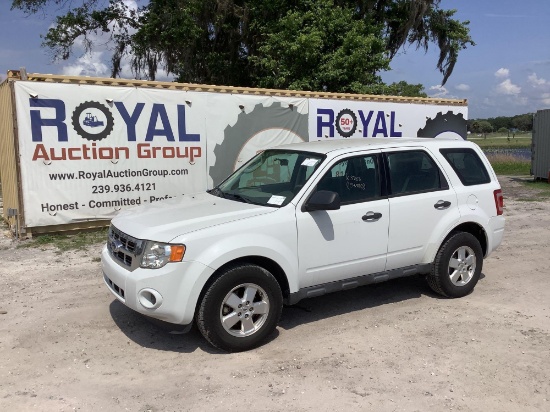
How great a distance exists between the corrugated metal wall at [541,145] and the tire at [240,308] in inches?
688

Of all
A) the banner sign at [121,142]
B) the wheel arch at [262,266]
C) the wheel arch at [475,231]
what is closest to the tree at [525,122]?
the banner sign at [121,142]

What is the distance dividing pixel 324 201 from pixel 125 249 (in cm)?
175

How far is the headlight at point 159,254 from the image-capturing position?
12.8 ft

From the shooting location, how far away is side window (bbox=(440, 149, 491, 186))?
556 centimetres

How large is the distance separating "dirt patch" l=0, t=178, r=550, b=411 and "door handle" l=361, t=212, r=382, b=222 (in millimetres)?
1008

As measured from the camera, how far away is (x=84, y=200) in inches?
354

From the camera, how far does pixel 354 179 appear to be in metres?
4.91

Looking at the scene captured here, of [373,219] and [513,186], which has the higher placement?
[373,219]

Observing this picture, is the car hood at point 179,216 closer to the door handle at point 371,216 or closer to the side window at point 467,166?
the door handle at point 371,216

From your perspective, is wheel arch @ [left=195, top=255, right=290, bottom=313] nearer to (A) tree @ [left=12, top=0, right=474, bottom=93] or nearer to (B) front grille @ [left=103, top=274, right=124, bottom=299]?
(B) front grille @ [left=103, top=274, right=124, bottom=299]

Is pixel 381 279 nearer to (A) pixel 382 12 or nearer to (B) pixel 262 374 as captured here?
(B) pixel 262 374

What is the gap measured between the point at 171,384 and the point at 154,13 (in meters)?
17.2

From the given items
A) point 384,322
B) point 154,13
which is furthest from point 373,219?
point 154,13

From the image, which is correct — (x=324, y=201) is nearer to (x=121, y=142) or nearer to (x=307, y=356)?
(x=307, y=356)
